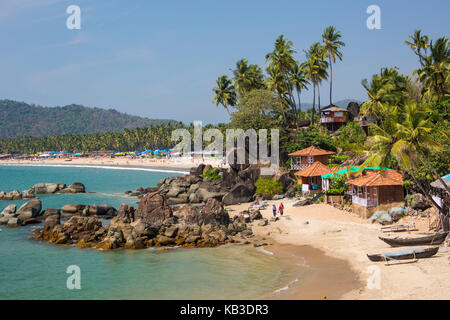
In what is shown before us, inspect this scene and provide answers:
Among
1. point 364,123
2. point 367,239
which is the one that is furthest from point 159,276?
point 364,123

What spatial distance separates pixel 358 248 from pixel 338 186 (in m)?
13.1

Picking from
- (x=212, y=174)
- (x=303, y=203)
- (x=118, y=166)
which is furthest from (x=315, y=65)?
(x=118, y=166)

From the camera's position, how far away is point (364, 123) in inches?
2378

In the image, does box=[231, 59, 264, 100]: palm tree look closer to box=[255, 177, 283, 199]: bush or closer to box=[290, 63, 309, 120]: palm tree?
box=[290, 63, 309, 120]: palm tree

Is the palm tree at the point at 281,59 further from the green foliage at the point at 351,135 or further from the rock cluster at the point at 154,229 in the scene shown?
the rock cluster at the point at 154,229

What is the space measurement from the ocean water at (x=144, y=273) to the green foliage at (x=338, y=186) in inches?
509

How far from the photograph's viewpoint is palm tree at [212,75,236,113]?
73.0 metres

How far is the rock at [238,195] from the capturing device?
4478cm

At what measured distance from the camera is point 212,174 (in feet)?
193

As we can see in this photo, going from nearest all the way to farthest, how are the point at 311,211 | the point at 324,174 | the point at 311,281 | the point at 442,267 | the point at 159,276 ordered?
the point at 442,267 < the point at 311,281 < the point at 159,276 < the point at 311,211 < the point at 324,174

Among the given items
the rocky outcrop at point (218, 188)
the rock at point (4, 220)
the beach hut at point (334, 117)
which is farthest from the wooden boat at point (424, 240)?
the beach hut at point (334, 117)
